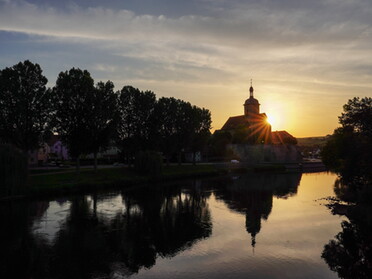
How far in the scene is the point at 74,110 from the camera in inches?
2207

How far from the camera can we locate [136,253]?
22.3 m

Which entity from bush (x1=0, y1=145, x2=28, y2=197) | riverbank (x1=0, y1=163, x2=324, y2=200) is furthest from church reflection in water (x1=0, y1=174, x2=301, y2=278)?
riverbank (x1=0, y1=163, x2=324, y2=200)

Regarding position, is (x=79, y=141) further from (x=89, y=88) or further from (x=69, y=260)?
(x=69, y=260)

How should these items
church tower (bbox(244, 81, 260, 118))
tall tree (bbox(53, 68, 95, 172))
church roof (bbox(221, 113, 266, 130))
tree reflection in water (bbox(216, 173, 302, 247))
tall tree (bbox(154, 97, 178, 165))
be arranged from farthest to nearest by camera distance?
church tower (bbox(244, 81, 260, 118))
church roof (bbox(221, 113, 266, 130))
tall tree (bbox(154, 97, 178, 165))
tall tree (bbox(53, 68, 95, 172))
tree reflection in water (bbox(216, 173, 302, 247))

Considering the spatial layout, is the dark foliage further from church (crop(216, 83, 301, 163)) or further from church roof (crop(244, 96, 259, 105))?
church roof (crop(244, 96, 259, 105))

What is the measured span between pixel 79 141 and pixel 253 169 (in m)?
53.3

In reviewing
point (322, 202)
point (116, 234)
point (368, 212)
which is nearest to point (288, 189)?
point (322, 202)

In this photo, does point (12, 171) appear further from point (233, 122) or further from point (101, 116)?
point (233, 122)

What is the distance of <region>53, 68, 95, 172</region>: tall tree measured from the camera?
5569 cm

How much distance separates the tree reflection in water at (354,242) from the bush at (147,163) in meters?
36.0

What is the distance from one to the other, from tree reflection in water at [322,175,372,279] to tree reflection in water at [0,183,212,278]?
9242 mm

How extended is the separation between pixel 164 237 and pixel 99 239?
15.5 feet

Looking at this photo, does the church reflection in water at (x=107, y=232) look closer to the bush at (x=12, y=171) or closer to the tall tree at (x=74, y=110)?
the bush at (x=12, y=171)

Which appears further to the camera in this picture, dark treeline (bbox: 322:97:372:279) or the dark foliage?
the dark foliage
